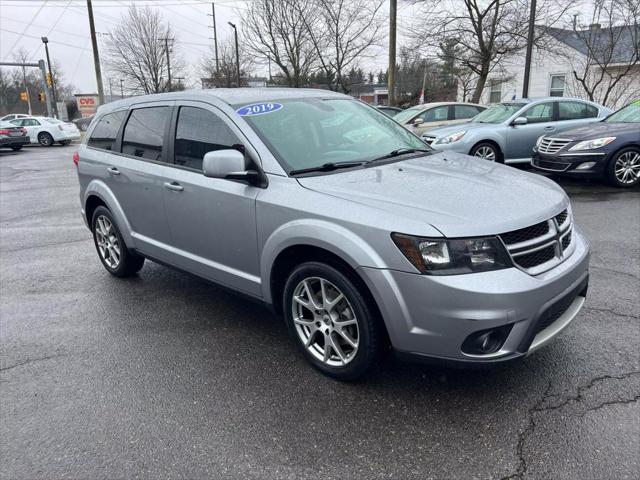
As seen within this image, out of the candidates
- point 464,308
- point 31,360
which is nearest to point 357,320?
point 464,308

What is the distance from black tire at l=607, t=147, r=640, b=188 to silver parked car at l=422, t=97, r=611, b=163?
1898 millimetres

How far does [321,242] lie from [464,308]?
867mm

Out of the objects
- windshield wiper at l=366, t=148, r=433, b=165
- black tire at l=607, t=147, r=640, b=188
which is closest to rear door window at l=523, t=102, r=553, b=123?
black tire at l=607, t=147, r=640, b=188

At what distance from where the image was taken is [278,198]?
3115 mm

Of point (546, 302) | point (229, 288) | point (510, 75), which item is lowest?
point (229, 288)

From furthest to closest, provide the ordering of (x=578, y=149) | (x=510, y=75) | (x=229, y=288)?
(x=510, y=75), (x=578, y=149), (x=229, y=288)

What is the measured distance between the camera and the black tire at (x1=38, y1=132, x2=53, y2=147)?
25783 mm

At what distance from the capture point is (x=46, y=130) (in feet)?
84.0

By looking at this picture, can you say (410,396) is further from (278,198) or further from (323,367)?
(278,198)

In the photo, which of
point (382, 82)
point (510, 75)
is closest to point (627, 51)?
point (510, 75)

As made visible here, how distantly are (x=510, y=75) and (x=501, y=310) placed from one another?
27734 mm

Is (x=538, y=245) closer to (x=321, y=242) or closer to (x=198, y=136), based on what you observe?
(x=321, y=242)

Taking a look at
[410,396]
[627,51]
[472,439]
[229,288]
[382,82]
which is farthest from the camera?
[382,82]

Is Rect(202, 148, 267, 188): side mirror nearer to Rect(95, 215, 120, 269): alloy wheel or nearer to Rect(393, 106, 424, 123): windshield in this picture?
Rect(95, 215, 120, 269): alloy wheel
